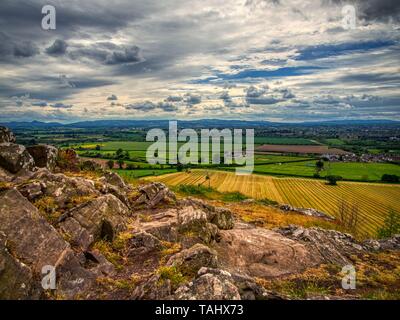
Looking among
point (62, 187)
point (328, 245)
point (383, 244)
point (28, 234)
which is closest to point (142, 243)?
point (28, 234)

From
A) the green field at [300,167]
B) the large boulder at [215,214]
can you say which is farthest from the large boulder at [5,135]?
the green field at [300,167]

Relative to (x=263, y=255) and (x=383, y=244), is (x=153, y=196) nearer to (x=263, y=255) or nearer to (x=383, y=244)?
(x=263, y=255)

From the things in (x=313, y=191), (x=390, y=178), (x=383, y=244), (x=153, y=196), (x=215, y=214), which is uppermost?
(x=153, y=196)

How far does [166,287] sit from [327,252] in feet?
44.2

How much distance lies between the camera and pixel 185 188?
199 ft

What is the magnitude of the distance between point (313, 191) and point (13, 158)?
8928cm

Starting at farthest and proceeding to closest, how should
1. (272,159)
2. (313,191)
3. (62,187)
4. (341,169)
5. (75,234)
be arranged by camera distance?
(272,159)
(341,169)
(313,191)
(62,187)
(75,234)

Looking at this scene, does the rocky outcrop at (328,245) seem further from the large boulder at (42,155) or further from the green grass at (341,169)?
the green grass at (341,169)

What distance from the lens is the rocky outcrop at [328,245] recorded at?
64.2 feet

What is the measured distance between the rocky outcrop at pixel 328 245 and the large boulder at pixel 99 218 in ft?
41.2

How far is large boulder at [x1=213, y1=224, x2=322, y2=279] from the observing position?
16.8m

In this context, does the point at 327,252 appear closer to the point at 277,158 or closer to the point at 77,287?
the point at 77,287

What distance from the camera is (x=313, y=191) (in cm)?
9356

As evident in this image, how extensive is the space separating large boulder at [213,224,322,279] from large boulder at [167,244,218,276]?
11.8 feet
